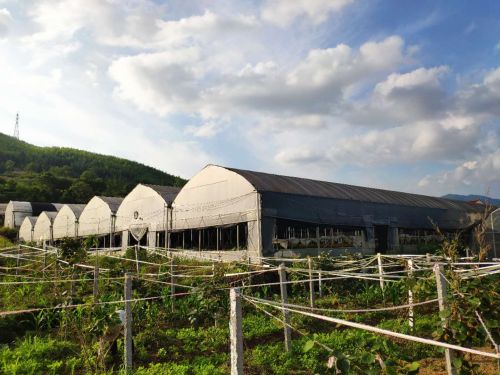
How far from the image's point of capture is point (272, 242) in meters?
17.9

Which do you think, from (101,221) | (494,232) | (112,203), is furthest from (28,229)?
(494,232)

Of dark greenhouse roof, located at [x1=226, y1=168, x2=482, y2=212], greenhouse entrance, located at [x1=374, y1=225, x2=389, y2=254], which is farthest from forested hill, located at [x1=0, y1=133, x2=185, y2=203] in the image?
greenhouse entrance, located at [x1=374, y1=225, x2=389, y2=254]

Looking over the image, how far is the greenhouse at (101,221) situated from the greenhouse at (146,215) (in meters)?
1.04

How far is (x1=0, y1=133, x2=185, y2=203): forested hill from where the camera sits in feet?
196

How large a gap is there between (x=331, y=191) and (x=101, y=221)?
52.2ft

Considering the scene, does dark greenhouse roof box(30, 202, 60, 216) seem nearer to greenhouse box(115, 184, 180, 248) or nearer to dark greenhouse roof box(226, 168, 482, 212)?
greenhouse box(115, 184, 180, 248)

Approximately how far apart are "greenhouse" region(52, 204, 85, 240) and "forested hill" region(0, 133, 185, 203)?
86.1ft

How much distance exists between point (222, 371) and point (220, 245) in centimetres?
1391

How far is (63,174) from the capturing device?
83.0 metres

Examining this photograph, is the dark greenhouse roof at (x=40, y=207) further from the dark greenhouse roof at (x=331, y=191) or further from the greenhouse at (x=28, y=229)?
the dark greenhouse roof at (x=331, y=191)

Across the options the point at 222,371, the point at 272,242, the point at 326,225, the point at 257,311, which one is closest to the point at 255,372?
the point at 222,371

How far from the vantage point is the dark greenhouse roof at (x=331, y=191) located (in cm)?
1995

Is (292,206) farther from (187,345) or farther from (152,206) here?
(187,345)

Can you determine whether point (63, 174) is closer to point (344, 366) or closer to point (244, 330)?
point (244, 330)
